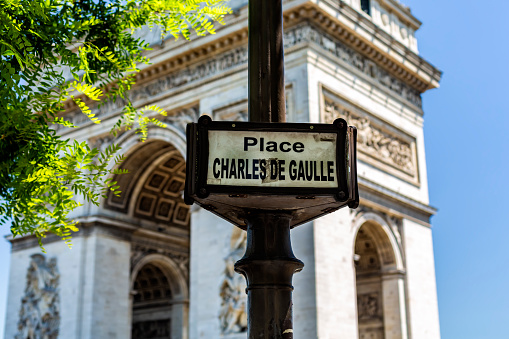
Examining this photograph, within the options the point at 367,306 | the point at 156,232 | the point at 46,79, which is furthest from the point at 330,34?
the point at 46,79

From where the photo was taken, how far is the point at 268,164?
308 cm

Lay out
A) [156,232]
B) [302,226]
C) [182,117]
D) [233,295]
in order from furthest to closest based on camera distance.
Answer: [156,232] → [182,117] → [233,295] → [302,226]

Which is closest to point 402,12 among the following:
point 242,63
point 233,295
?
point 242,63

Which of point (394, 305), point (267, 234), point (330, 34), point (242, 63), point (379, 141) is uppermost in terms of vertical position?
point (330, 34)

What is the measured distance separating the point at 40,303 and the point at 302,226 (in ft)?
34.8

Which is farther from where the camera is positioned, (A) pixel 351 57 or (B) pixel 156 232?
(B) pixel 156 232

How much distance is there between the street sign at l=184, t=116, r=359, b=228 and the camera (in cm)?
305

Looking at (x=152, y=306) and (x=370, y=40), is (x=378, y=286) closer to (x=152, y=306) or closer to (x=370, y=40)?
(x=370, y=40)

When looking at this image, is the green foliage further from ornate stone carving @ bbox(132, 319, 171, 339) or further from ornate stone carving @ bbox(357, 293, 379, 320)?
ornate stone carving @ bbox(132, 319, 171, 339)

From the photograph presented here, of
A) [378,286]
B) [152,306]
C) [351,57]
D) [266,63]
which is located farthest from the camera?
[152,306]

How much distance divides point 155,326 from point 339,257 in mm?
11443

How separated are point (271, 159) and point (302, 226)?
1584 cm

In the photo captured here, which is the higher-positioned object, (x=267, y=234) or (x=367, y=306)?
(x=367, y=306)

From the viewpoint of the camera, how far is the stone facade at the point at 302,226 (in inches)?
766
